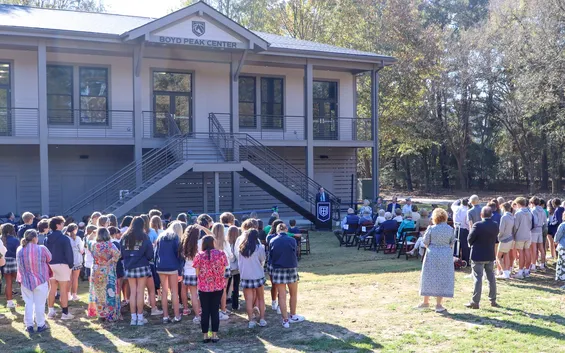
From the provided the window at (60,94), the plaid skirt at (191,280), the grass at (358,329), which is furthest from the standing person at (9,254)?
the window at (60,94)

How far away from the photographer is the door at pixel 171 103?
22.8 metres

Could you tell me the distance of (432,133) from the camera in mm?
45531

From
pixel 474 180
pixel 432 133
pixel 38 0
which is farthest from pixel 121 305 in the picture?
pixel 474 180

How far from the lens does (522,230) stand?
12445 millimetres

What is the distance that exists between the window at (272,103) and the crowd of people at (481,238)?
7660mm

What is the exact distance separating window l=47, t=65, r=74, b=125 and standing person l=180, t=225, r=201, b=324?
13.9m

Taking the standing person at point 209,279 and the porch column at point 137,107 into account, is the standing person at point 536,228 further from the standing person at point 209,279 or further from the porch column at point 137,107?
the porch column at point 137,107

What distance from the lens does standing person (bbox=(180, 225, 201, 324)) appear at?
8.62m

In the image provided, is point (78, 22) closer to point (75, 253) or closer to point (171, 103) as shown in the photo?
point (171, 103)

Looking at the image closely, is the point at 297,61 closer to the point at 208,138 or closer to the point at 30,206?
the point at 208,138

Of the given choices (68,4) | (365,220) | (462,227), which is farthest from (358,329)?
(68,4)

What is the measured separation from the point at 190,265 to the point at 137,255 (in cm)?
82

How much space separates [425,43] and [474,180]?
58.7 ft

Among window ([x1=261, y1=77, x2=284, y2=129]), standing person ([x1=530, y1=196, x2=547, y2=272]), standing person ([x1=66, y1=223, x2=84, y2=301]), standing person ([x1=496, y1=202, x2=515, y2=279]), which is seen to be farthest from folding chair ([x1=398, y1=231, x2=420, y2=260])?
window ([x1=261, y1=77, x2=284, y2=129])
